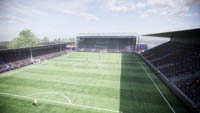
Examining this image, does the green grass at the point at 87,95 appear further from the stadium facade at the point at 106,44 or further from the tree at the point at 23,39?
the tree at the point at 23,39

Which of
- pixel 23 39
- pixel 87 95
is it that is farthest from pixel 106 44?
pixel 23 39

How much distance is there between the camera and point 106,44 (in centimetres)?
5381

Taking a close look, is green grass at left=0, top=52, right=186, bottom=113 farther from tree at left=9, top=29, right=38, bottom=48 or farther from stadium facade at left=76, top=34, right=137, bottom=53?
tree at left=9, top=29, right=38, bottom=48

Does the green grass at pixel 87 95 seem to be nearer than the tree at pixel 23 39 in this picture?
Yes

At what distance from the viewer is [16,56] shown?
→ 27109 mm

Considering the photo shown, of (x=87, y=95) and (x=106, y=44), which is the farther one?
(x=106, y=44)

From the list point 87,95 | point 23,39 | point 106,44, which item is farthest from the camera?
point 23,39

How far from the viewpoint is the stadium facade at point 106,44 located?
49.7 metres

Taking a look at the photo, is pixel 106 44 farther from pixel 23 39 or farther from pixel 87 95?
pixel 23 39

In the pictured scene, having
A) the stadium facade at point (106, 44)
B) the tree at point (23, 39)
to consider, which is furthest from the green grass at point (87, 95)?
the tree at point (23, 39)

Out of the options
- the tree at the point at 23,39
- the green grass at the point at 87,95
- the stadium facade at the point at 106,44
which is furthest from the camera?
the tree at the point at 23,39

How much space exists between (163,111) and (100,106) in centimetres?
580

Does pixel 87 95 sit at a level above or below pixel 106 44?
below

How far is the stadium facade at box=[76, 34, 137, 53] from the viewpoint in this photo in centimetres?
4968
